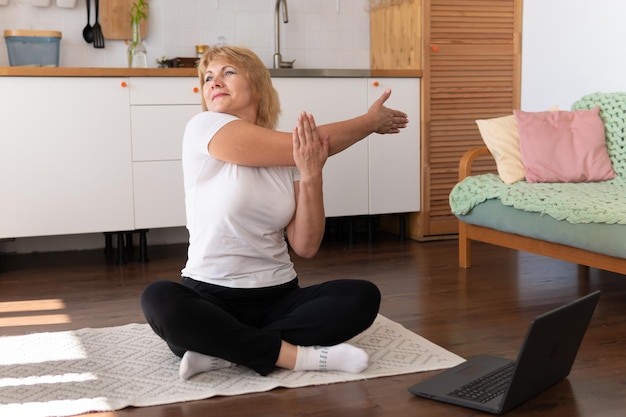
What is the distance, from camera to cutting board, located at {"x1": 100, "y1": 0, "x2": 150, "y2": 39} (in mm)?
4738

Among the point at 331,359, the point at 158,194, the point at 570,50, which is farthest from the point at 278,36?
the point at 331,359

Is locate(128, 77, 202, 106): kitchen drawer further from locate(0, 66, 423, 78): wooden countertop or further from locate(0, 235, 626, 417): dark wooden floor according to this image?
locate(0, 235, 626, 417): dark wooden floor

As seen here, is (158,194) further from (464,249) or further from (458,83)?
(458,83)

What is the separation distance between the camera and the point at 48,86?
13.5 feet

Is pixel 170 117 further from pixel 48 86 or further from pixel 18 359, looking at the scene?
pixel 18 359

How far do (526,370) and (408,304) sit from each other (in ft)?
4.06

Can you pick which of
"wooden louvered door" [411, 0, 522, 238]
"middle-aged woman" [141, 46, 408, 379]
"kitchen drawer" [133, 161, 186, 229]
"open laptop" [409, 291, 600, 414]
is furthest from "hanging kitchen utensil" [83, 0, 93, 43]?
"open laptop" [409, 291, 600, 414]

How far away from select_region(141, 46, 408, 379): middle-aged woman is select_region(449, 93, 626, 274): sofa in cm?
127

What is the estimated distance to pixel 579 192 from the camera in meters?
3.58

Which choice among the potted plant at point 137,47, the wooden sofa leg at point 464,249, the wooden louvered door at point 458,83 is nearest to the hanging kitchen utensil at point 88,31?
the potted plant at point 137,47

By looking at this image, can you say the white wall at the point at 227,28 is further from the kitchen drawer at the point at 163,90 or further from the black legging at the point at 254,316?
the black legging at the point at 254,316

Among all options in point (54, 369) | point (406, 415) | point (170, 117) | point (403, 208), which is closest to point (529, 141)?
point (403, 208)

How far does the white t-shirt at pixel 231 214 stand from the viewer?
2400 millimetres

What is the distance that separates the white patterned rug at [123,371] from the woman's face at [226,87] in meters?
0.78
